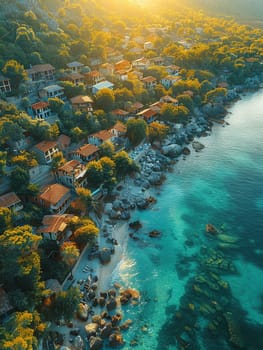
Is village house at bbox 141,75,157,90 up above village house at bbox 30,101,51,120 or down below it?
below

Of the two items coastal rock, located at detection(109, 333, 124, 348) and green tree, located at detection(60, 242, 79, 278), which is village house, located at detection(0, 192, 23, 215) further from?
coastal rock, located at detection(109, 333, 124, 348)

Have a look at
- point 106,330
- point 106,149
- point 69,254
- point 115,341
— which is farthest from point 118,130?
point 115,341

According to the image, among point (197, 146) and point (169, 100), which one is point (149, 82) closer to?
point (169, 100)

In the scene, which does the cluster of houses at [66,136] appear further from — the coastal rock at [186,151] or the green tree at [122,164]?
the coastal rock at [186,151]

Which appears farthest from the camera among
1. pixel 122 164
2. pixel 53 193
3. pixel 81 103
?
pixel 81 103

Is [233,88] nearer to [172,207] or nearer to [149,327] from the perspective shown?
[172,207]

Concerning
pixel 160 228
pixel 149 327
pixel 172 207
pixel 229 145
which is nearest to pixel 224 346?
pixel 149 327

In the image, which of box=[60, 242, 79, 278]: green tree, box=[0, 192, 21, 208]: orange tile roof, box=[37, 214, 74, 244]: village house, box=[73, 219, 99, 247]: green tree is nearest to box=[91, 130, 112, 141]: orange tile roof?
box=[37, 214, 74, 244]: village house

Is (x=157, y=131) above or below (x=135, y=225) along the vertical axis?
above
